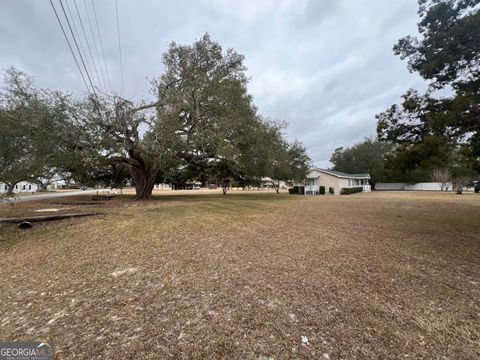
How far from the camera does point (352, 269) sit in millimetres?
3760

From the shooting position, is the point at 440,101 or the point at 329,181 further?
the point at 329,181

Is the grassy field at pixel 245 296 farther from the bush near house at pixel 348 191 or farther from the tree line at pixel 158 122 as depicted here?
the bush near house at pixel 348 191

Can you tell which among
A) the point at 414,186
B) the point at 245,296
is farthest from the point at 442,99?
the point at 414,186

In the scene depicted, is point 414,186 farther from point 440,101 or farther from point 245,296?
point 245,296

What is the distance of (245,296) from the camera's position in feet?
9.54

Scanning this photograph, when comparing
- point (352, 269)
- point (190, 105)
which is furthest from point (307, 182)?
point (352, 269)

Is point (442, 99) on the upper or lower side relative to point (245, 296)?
upper

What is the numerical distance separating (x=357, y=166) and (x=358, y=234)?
40461 millimetres

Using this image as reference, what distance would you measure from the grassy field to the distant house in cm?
2586

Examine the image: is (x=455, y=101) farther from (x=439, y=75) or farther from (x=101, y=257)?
(x=101, y=257)

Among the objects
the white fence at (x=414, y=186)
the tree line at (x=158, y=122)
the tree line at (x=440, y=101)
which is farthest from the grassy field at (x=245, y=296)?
the white fence at (x=414, y=186)

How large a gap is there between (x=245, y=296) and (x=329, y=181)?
101ft

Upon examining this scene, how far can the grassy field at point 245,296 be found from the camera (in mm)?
2088

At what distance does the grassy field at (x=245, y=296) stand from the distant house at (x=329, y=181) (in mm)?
25859
